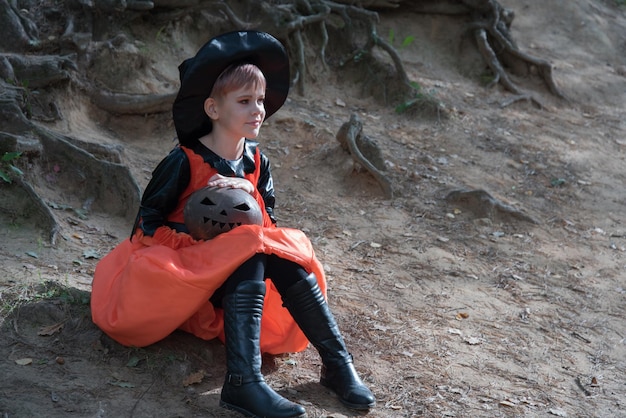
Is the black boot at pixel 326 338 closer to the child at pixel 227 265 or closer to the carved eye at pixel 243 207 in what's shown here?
the child at pixel 227 265

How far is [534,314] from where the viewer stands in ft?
17.2

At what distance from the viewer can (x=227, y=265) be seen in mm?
3402

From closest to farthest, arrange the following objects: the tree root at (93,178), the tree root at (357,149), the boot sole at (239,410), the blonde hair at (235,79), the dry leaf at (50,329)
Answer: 1. the boot sole at (239,410)
2. the blonde hair at (235,79)
3. the dry leaf at (50,329)
4. the tree root at (93,178)
5. the tree root at (357,149)

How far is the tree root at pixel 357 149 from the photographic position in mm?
6953

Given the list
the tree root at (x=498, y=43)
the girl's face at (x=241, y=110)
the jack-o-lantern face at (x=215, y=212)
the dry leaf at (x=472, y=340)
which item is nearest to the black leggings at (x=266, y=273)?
the jack-o-lantern face at (x=215, y=212)

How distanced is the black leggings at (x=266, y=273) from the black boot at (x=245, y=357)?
0.04 metres

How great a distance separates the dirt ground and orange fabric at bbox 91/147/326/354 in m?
0.20

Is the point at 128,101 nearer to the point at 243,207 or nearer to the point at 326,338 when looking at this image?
the point at 243,207

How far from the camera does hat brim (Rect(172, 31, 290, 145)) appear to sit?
358 centimetres

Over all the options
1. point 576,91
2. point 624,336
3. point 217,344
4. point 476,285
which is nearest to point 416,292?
point 476,285

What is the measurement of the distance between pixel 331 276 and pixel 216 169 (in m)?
1.85

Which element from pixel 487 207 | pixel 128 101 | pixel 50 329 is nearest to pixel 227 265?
pixel 50 329

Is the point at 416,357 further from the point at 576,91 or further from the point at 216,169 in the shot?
the point at 576,91

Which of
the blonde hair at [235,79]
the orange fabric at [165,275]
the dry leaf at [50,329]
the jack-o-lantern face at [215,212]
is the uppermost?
the blonde hair at [235,79]
